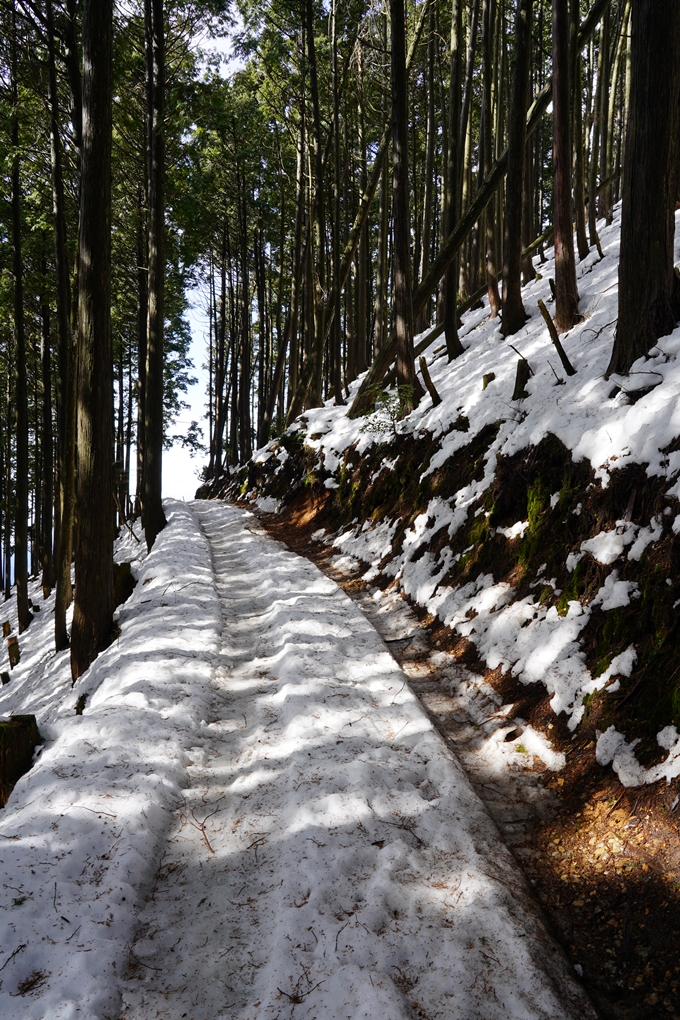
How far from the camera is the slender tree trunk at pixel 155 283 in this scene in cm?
1118

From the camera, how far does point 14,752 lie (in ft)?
12.8

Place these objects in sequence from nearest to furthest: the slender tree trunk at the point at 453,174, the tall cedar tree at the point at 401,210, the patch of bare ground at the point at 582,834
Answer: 1. the patch of bare ground at the point at 582,834
2. the tall cedar tree at the point at 401,210
3. the slender tree trunk at the point at 453,174

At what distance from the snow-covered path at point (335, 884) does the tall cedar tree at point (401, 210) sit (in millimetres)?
6953

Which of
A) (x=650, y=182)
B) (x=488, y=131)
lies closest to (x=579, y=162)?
(x=488, y=131)

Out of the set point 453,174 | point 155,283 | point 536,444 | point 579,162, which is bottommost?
point 536,444

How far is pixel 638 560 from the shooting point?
3844 millimetres

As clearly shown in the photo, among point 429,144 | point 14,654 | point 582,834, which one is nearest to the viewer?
point 582,834

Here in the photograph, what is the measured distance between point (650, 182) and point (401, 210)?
6043 millimetres

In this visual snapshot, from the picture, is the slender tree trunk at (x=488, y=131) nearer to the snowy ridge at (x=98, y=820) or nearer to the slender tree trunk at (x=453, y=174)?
the slender tree trunk at (x=453, y=174)

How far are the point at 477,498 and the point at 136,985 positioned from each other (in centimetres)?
502

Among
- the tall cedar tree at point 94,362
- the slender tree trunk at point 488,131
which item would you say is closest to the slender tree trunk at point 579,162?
the slender tree trunk at point 488,131

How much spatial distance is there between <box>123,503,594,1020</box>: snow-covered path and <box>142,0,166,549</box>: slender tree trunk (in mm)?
8445

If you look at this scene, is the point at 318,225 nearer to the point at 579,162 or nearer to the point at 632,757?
the point at 579,162

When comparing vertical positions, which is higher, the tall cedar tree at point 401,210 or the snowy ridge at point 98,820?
the tall cedar tree at point 401,210
